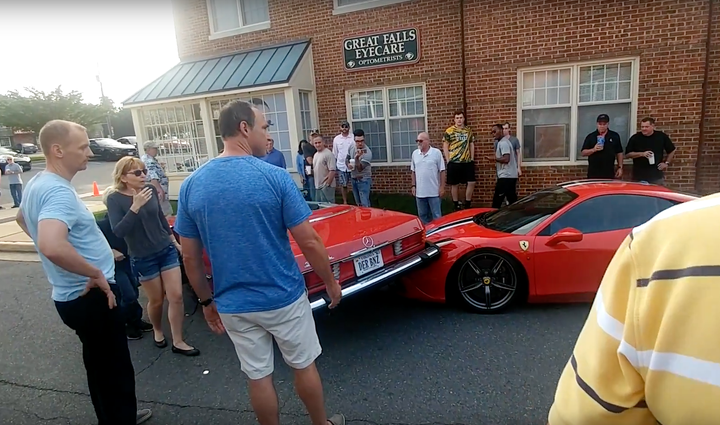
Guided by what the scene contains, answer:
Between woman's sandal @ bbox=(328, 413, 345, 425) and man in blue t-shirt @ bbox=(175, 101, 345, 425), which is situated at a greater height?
man in blue t-shirt @ bbox=(175, 101, 345, 425)

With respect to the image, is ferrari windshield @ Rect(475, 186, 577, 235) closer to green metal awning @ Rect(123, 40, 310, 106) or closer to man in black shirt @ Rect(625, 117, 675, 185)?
man in black shirt @ Rect(625, 117, 675, 185)

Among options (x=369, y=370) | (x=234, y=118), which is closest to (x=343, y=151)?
(x=369, y=370)

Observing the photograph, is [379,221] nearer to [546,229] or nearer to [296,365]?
[546,229]

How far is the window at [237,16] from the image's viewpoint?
10.3 m

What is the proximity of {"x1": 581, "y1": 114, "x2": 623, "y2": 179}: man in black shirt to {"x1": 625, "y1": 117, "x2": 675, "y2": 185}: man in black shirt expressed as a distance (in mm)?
223

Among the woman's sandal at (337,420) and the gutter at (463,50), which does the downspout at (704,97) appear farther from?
the woman's sandal at (337,420)

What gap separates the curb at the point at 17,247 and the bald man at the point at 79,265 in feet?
22.0

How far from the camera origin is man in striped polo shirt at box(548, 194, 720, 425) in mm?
645

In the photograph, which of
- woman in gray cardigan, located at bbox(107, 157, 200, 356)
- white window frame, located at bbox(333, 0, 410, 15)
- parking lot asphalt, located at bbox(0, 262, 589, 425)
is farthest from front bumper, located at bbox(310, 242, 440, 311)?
white window frame, located at bbox(333, 0, 410, 15)

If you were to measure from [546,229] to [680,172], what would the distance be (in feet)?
17.5

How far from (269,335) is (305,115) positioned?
8125 millimetres

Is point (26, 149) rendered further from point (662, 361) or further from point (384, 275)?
point (662, 361)

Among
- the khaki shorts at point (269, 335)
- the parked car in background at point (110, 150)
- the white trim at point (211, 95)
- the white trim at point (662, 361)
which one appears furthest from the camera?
the parked car in background at point (110, 150)

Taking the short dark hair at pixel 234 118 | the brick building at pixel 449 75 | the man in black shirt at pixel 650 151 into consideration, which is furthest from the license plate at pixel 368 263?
the brick building at pixel 449 75
